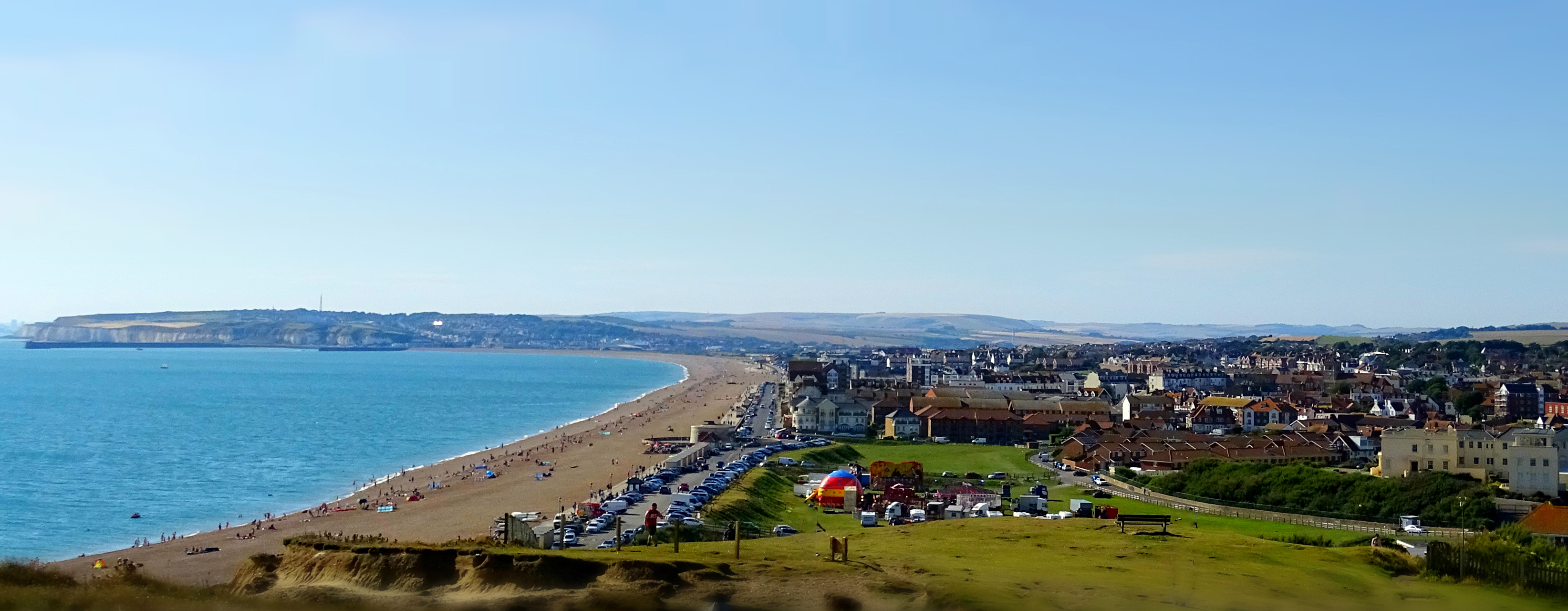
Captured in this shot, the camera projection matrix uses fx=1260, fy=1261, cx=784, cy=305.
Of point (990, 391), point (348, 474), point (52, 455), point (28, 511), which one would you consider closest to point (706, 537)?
point (28, 511)

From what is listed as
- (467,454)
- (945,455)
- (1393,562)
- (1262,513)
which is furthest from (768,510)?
(467,454)

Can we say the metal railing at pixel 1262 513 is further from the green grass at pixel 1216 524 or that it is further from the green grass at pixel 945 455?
the green grass at pixel 945 455

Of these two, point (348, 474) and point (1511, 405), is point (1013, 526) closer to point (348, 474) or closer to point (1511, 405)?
point (348, 474)

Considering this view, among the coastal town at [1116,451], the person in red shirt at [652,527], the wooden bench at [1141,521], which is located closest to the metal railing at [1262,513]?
the coastal town at [1116,451]

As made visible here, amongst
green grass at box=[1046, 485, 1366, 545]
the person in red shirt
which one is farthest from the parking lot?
green grass at box=[1046, 485, 1366, 545]

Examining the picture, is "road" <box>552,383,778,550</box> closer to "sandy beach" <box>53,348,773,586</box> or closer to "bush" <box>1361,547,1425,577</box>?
"sandy beach" <box>53,348,773,586</box>
